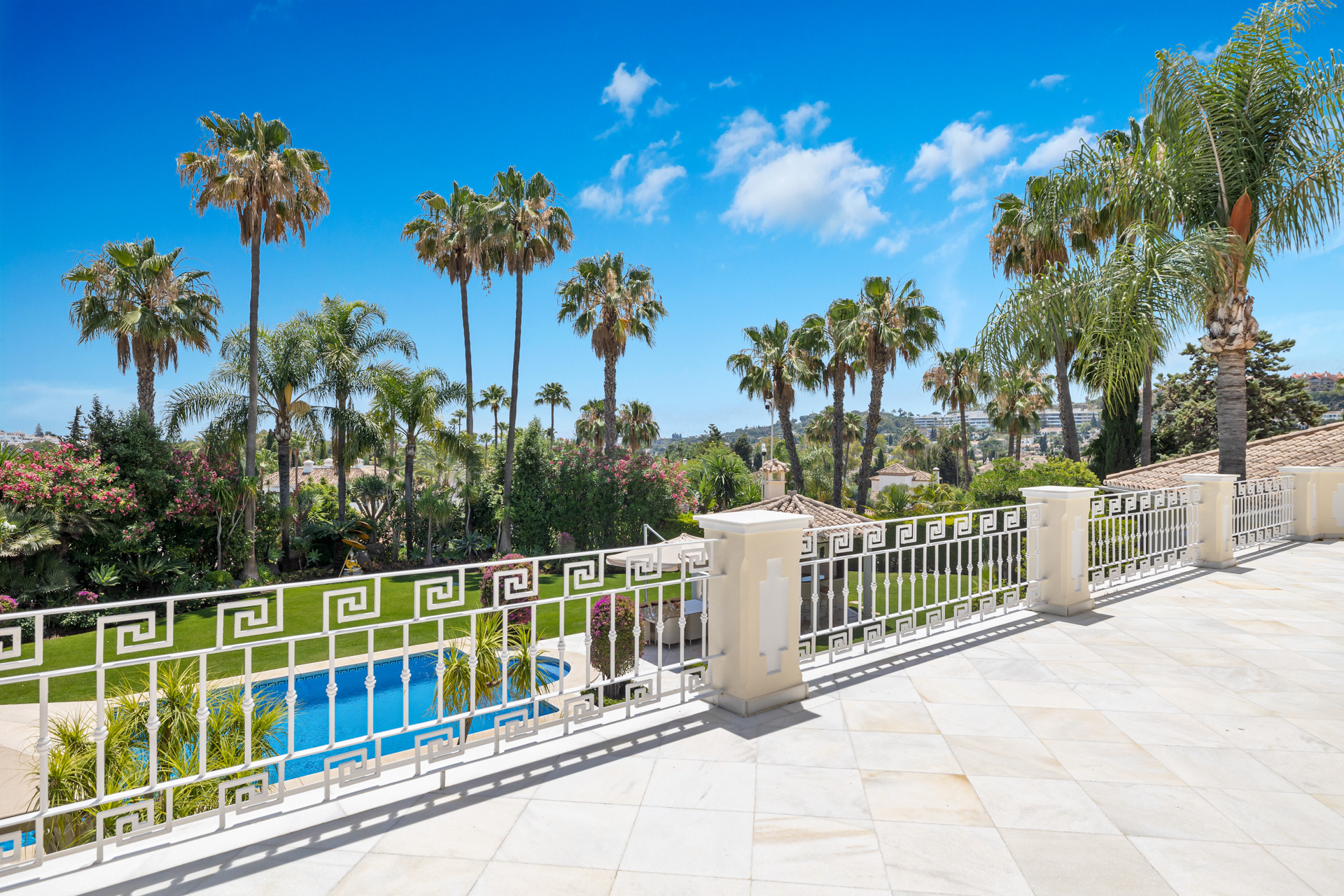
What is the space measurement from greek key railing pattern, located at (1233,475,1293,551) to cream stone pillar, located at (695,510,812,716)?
797 cm

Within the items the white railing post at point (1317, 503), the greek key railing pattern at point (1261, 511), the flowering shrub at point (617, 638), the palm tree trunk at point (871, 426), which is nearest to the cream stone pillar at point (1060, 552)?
the greek key railing pattern at point (1261, 511)

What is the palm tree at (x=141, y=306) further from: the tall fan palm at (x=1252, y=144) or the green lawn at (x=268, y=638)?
the tall fan palm at (x=1252, y=144)

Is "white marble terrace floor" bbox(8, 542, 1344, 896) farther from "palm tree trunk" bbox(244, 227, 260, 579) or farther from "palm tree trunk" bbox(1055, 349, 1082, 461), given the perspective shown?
"palm tree trunk" bbox(1055, 349, 1082, 461)

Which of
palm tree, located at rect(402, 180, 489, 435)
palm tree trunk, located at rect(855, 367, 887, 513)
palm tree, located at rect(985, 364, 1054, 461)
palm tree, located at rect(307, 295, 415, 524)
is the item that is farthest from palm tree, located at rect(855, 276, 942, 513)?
palm tree, located at rect(307, 295, 415, 524)

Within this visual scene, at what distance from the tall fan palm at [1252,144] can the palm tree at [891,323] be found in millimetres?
13475

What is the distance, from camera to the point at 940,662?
4.53 meters

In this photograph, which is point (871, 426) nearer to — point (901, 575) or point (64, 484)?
point (901, 575)

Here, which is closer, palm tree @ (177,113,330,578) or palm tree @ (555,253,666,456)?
palm tree @ (177,113,330,578)

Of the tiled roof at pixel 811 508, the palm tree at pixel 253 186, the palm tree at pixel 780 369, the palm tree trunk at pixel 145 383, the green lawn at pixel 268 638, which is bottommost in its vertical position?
the green lawn at pixel 268 638

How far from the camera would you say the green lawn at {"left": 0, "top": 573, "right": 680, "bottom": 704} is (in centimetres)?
926

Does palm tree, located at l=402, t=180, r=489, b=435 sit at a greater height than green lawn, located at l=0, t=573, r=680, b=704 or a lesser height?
greater

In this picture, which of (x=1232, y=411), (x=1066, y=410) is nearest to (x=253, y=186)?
(x=1232, y=411)

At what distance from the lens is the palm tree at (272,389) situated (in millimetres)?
17453

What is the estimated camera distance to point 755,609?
3695 millimetres
